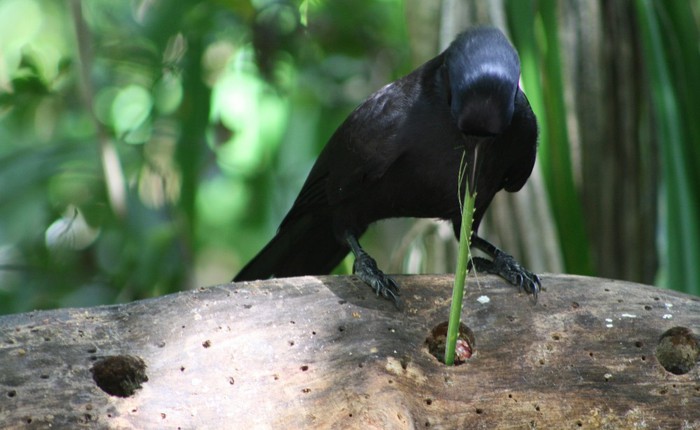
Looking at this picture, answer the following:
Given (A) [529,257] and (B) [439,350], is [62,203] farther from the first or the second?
(B) [439,350]

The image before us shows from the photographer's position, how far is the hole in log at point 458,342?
2.82 meters

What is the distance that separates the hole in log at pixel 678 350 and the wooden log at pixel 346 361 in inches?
0.4

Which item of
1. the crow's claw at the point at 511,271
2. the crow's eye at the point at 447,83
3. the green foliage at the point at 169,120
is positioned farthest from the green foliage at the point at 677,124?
the crow's eye at the point at 447,83

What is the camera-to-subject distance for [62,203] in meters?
5.45

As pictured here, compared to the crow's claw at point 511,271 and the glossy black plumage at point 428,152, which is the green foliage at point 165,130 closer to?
the glossy black plumage at point 428,152

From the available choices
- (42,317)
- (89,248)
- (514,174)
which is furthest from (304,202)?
(89,248)

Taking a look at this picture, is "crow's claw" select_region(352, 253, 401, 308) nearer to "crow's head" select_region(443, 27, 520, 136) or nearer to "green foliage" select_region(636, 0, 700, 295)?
"crow's head" select_region(443, 27, 520, 136)

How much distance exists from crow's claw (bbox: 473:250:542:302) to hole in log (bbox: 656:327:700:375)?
17.3 inches

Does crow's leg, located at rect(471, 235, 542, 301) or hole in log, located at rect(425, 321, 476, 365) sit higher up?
crow's leg, located at rect(471, 235, 542, 301)

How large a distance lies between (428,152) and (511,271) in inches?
21.3

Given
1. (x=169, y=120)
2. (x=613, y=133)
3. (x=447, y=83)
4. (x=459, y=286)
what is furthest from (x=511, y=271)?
(x=169, y=120)

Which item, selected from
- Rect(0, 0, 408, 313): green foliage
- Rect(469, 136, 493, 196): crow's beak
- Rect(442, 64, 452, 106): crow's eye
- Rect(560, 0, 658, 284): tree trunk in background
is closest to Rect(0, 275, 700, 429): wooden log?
Rect(469, 136, 493, 196): crow's beak

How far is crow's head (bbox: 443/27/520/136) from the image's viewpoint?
2.80 metres

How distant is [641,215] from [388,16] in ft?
8.83
